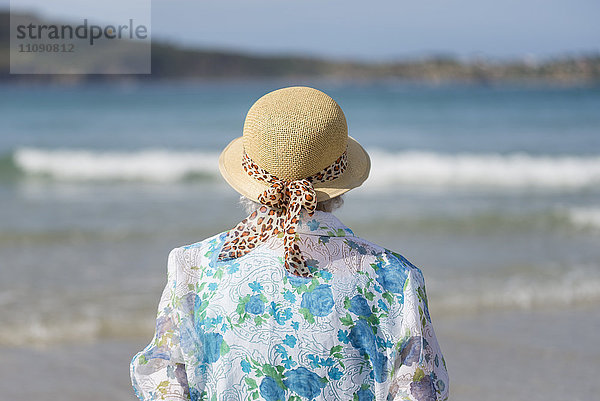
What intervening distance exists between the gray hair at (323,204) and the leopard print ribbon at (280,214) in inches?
1.2

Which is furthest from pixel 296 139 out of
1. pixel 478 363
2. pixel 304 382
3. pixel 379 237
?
pixel 379 237

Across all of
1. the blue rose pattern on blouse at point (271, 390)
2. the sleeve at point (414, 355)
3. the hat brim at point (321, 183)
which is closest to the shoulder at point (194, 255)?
the hat brim at point (321, 183)

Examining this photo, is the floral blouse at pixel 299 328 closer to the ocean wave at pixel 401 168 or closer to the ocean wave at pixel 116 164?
the ocean wave at pixel 401 168

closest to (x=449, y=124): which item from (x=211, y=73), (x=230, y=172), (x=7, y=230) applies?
(x=7, y=230)

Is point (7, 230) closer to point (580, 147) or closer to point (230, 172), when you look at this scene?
point (230, 172)

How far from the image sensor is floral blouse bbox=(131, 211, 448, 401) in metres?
1.37

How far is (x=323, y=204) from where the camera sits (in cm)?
146

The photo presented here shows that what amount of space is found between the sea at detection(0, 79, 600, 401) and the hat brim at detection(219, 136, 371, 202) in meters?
2.07

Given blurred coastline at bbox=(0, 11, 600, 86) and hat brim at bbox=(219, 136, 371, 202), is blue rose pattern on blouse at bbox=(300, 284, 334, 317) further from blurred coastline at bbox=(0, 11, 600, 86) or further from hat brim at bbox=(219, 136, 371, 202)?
blurred coastline at bbox=(0, 11, 600, 86)

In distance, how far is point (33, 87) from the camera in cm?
3100

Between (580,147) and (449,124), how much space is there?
564cm

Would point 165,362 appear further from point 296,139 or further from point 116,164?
point 116,164

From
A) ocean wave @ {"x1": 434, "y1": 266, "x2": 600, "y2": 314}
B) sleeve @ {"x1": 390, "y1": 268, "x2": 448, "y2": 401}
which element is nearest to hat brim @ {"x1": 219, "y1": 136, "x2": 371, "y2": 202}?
sleeve @ {"x1": 390, "y1": 268, "x2": 448, "y2": 401}

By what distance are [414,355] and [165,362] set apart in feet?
1.69
